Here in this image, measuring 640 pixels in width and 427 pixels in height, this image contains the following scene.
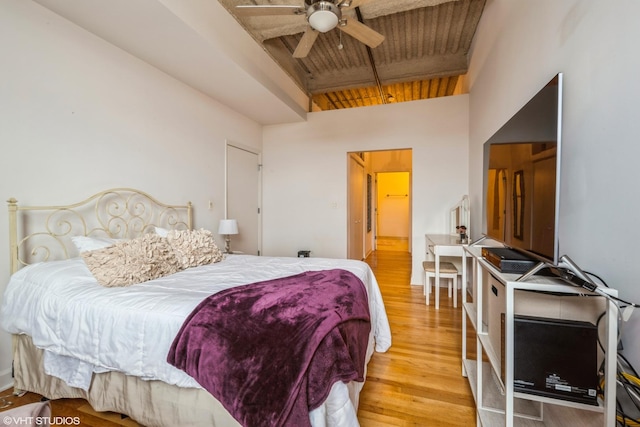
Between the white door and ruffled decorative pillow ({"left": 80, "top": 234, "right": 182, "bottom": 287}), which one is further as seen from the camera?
the white door

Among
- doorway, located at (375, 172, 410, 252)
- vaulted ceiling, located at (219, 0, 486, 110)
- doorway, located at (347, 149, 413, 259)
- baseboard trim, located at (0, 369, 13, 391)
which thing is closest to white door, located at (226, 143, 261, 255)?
vaulted ceiling, located at (219, 0, 486, 110)

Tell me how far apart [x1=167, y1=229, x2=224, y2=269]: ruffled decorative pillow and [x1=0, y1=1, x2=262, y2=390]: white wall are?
30.7 inches

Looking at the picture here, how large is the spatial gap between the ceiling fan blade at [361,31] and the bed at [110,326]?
6.50ft

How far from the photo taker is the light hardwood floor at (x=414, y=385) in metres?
1.45

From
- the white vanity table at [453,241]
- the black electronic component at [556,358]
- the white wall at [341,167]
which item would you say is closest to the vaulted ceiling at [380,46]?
the white wall at [341,167]

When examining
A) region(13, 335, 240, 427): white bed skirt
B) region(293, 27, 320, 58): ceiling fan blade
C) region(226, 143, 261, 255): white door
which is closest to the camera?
region(13, 335, 240, 427): white bed skirt

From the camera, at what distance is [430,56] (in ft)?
12.9

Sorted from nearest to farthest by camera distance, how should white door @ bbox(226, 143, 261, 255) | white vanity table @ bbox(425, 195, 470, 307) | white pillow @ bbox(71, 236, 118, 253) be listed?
white pillow @ bbox(71, 236, 118, 253)
white vanity table @ bbox(425, 195, 470, 307)
white door @ bbox(226, 143, 261, 255)

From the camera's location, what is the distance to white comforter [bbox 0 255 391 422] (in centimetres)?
125

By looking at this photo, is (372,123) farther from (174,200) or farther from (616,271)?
(616,271)

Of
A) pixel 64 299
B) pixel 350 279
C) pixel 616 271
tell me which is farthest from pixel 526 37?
pixel 64 299

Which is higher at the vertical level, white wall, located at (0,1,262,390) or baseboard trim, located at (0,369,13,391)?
white wall, located at (0,1,262,390)

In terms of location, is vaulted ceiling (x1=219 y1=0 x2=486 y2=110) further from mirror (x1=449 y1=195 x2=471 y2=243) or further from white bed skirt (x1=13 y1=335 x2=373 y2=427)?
white bed skirt (x1=13 y1=335 x2=373 y2=427)

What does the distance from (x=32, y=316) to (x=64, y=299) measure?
30 cm
